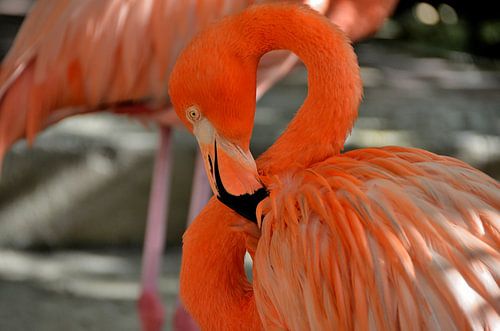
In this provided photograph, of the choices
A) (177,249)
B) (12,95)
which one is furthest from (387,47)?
(12,95)

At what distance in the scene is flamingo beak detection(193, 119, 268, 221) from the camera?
2299 millimetres

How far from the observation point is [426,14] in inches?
274

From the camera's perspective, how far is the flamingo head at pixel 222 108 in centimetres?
228

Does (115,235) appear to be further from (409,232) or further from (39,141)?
(409,232)

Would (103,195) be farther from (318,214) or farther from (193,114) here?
(318,214)

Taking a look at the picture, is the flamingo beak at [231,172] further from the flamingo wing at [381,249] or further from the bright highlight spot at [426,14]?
the bright highlight spot at [426,14]

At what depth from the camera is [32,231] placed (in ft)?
14.3

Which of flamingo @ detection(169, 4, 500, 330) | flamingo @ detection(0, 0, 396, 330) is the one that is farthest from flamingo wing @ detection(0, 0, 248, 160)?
flamingo @ detection(169, 4, 500, 330)

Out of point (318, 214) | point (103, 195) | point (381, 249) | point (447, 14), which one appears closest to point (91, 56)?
point (103, 195)

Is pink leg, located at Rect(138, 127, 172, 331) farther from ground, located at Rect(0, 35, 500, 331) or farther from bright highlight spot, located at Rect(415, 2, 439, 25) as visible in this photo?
bright highlight spot, located at Rect(415, 2, 439, 25)

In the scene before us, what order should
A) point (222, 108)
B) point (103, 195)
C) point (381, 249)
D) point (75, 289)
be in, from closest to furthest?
1. point (381, 249)
2. point (222, 108)
3. point (75, 289)
4. point (103, 195)

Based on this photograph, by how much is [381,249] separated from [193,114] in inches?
23.9

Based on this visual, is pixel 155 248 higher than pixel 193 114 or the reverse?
Answer: the reverse

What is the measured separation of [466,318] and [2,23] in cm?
538
